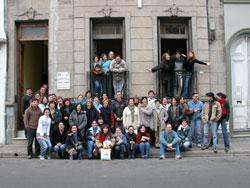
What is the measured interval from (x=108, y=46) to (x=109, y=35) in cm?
49

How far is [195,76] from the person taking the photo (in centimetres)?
1201

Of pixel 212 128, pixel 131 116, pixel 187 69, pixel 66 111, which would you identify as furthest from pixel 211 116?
pixel 66 111

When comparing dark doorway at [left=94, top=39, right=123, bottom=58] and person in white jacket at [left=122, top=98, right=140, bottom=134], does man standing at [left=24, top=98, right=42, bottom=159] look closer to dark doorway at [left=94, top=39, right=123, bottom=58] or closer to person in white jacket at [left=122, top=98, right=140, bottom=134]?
person in white jacket at [left=122, top=98, right=140, bottom=134]

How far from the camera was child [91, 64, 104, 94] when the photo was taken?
1149cm

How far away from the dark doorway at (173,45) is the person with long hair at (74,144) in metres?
5.39

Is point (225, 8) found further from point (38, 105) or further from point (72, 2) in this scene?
point (38, 105)

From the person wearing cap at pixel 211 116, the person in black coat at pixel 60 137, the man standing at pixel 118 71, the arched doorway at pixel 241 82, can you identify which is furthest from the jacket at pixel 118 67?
the arched doorway at pixel 241 82

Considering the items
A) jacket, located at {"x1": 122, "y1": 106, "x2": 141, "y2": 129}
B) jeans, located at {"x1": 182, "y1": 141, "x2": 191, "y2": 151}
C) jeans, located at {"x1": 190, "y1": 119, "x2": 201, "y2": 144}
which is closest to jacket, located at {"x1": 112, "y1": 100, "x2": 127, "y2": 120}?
jacket, located at {"x1": 122, "y1": 106, "x2": 141, "y2": 129}

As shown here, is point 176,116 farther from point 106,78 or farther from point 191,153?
point 106,78

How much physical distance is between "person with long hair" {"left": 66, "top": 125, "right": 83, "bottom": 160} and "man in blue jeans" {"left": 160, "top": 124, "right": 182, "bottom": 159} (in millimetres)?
2622

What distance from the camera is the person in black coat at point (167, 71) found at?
37.9 feet

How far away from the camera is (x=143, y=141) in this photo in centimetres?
966

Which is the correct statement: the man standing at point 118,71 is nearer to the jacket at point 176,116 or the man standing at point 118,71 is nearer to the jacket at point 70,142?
the jacket at point 176,116

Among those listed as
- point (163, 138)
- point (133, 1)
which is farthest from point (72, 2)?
point (163, 138)
